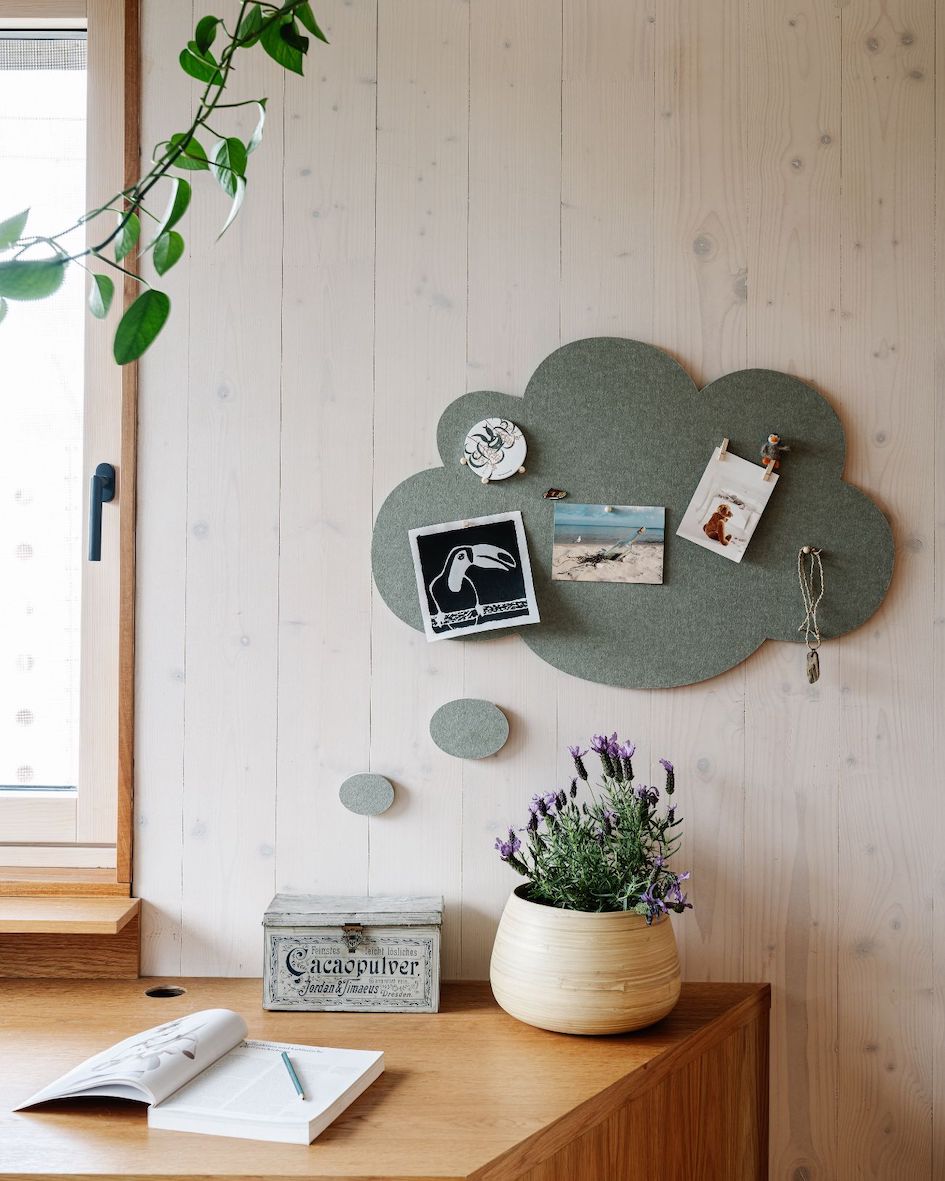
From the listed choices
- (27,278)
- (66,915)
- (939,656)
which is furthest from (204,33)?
(939,656)

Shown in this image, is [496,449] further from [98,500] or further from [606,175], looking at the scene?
[98,500]

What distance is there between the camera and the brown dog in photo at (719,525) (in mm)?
1456

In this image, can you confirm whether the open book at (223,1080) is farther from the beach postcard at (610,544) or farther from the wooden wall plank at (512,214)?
the beach postcard at (610,544)

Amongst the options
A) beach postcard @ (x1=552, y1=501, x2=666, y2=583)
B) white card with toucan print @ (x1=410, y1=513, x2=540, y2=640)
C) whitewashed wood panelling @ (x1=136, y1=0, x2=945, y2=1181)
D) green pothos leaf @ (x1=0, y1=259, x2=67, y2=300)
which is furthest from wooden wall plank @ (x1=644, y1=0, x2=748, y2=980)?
green pothos leaf @ (x1=0, y1=259, x2=67, y2=300)

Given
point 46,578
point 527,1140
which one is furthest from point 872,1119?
point 46,578

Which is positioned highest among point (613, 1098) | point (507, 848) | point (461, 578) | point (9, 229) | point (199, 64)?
point (199, 64)

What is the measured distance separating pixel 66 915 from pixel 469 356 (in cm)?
99

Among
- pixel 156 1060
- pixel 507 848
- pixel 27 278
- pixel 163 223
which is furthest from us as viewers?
pixel 507 848

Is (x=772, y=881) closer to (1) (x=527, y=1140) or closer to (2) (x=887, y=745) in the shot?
(2) (x=887, y=745)

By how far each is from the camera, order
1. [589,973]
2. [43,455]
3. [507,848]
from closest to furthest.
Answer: [589,973]
[507,848]
[43,455]

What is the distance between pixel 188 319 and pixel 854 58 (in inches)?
42.0

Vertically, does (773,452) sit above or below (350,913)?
above

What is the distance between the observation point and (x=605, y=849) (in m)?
1.32

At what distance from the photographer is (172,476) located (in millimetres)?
1500
